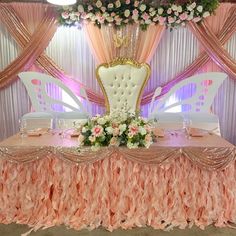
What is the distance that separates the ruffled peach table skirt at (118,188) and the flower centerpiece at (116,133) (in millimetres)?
82

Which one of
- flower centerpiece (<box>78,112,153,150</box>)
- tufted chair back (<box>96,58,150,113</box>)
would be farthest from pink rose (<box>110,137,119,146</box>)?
tufted chair back (<box>96,58,150,113</box>)

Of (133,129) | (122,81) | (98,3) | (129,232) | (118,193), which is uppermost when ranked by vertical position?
(98,3)

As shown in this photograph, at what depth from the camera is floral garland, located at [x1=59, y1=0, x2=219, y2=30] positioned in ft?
13.4

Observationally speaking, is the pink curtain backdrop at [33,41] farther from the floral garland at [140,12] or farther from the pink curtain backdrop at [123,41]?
the pink curtain backdrop at [123,41]

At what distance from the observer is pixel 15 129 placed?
189 inches

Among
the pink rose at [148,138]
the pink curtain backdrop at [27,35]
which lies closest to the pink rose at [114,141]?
the pink rose at [148,138]

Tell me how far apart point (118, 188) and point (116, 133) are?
1.50ft

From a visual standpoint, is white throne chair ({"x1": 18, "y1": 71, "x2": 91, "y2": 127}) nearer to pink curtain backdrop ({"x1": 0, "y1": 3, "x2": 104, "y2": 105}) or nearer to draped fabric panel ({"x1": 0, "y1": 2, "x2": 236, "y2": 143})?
pink curtain backdrop ({"x1": 0, "y1": 3, "x2": 104, "y2": 105})

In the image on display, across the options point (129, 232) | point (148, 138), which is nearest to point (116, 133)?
point (148, 138)

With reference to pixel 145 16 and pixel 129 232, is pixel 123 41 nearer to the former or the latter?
pixel 145 16

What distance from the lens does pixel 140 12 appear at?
4145mm

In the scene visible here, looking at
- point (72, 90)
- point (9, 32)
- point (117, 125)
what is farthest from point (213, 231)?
point (9, 32)

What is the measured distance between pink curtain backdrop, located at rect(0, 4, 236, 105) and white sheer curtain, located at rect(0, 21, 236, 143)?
12cm

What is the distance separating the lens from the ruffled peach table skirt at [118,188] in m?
2.33
